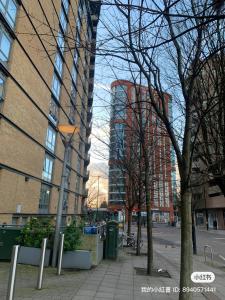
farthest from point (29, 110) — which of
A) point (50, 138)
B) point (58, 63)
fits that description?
point (58, 63)

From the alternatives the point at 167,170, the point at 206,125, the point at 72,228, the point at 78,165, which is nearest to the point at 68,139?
the point at 72,228

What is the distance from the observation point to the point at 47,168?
28172mm

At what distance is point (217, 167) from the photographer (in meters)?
7.44

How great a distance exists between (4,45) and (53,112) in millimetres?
11900

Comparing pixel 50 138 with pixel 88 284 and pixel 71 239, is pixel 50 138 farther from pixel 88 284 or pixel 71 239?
pixel 88 284

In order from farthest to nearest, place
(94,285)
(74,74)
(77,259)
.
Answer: (74,74) < (77,259) < (94,285)

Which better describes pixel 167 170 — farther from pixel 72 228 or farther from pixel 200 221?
pixel 200 221

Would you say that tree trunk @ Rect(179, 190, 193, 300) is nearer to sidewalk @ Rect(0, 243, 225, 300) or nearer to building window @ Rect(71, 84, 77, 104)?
sidewalk @ Rect(0, 243, 225, 300)

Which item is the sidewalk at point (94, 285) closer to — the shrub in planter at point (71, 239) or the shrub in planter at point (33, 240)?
the shrub in planter at point (33, 240)

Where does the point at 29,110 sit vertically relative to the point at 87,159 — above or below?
below

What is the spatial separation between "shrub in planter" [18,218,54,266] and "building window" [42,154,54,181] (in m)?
16.9

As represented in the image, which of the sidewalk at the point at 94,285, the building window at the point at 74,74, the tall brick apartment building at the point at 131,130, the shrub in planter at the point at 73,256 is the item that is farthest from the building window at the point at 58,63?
the sidewalk at the point at 94,285

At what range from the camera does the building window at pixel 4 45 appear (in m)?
17.6

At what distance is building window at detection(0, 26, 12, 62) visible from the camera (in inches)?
694
